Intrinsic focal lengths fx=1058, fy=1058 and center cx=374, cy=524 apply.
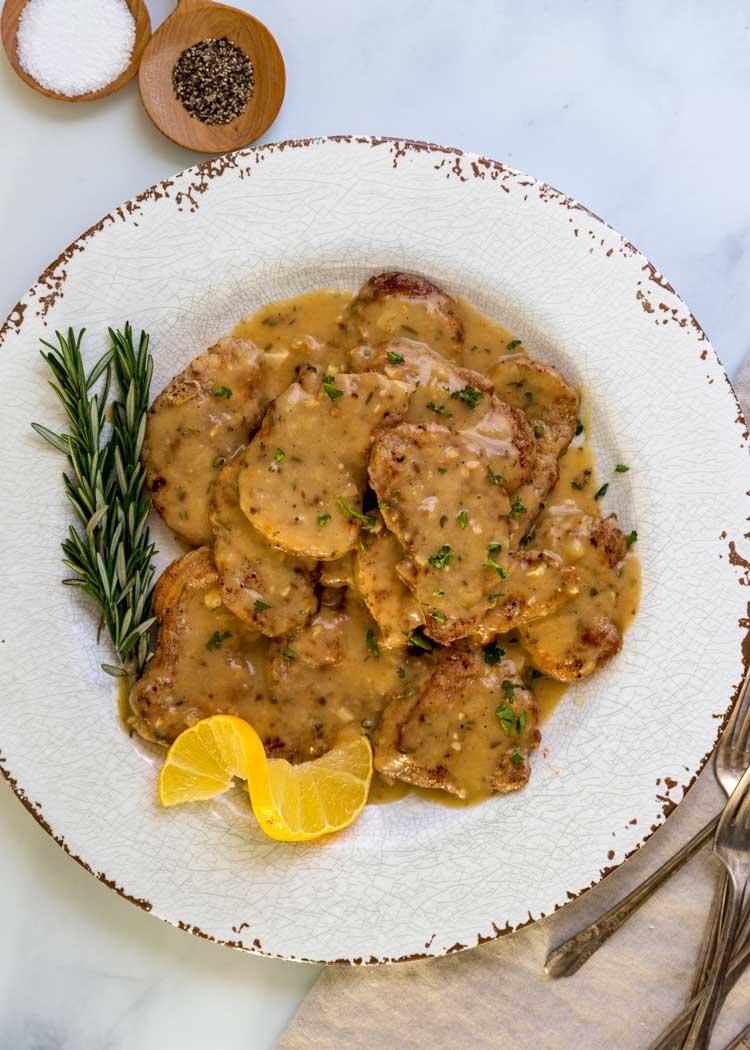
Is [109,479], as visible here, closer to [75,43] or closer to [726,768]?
[75,43]

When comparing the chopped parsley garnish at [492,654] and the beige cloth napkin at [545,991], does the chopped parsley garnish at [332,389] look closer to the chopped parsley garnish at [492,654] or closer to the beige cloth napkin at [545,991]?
the chopped parsley garnish at [492,654]

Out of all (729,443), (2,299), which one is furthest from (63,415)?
(729,443)

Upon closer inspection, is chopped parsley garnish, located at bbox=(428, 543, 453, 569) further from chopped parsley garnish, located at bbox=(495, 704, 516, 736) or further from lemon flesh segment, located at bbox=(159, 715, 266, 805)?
lemon flesh segment, located at bbox=(159, 715, 266, 805)

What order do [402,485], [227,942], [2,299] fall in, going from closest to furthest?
[402,485]
[227,942]
[2,299]

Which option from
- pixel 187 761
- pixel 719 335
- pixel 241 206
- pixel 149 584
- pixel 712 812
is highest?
pixel 719 335

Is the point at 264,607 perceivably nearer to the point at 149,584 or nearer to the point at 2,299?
the point at 149,584

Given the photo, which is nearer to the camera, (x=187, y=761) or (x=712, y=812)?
(x=187, y=761)

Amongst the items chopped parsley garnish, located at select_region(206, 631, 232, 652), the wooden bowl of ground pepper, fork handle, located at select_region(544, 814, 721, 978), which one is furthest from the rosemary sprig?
fork handle, located at select_region(544, 814, 721, 978)
